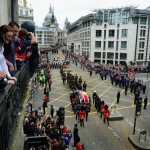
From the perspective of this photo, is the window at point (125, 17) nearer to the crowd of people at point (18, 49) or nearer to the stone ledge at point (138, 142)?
the stone ledge at point (138, 142)

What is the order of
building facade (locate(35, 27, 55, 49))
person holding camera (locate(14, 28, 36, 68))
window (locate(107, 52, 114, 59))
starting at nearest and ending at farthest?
person holding camera (locate(14, 28, 36, 68)), window (locate(107, 52, 114, 59)), building facade (locate(35, 27, 55, 49))

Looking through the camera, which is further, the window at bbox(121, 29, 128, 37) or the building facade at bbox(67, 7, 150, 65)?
the window at bbox(121, 29, 128, 37)

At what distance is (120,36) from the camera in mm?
56562

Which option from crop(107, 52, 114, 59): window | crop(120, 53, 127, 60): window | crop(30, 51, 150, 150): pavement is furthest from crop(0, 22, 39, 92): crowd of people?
crop(107, 52, 114, 59): window

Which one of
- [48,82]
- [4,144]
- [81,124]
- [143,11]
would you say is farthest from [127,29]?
[4,144]

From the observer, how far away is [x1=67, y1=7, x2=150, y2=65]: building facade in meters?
55.2

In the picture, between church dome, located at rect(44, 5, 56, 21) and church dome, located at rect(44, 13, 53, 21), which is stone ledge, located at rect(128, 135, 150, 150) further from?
church dome, located at rect(44, 13, 53, 21)

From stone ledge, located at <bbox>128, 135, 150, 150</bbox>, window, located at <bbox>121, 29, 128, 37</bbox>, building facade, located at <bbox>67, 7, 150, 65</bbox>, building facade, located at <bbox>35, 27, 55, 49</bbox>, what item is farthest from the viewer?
building facade, located at <bbox>35, 27, 55, 49</bbox>

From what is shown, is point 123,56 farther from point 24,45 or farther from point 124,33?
point 24,45

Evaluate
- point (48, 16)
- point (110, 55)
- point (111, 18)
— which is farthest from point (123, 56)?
point (48, 16)

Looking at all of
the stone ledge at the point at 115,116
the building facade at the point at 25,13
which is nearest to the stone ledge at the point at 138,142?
the stone ledge at the point at 115,116

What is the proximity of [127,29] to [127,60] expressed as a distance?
773cm

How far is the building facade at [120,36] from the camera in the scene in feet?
181

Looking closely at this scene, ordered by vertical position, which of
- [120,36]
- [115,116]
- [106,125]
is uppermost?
[120,36]
